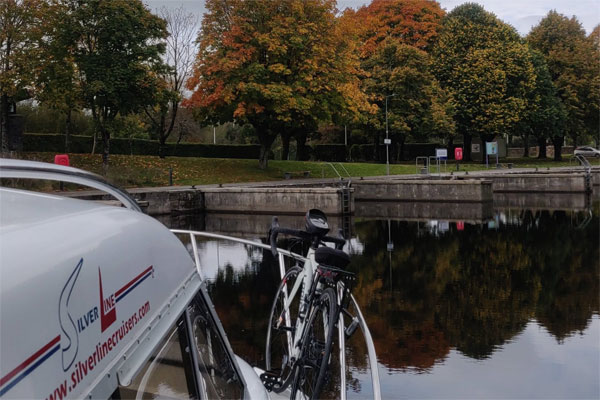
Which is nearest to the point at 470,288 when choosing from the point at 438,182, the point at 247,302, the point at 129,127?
the point at 247,302

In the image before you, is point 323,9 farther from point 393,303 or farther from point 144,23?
point 393,303

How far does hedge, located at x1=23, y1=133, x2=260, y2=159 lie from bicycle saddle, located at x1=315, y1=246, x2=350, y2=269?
37.7m

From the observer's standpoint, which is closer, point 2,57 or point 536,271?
point 536,271

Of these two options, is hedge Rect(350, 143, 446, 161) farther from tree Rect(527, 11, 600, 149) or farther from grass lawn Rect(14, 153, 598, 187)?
tree Rect(527, 11, 600, 149)

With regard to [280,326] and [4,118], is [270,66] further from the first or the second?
[280,326]

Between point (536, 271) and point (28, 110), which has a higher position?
point (28, 110)

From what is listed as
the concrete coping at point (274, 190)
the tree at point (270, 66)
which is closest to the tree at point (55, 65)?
the tree at point (270, 66)

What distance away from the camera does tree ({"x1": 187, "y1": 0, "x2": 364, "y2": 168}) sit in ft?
117

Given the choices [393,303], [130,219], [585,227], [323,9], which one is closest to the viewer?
[130,219]

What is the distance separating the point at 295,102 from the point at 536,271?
2222 centimetres

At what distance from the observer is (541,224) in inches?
931

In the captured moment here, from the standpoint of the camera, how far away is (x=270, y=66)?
36250 millimetres

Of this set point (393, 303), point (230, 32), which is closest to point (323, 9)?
point (230, 32)

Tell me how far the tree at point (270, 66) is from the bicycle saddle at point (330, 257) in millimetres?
31351
